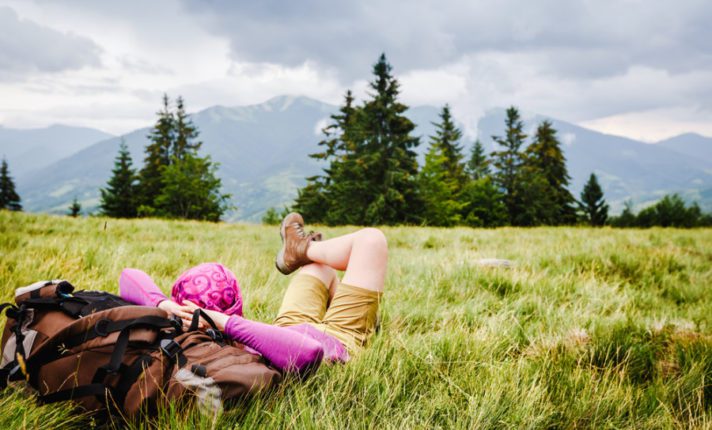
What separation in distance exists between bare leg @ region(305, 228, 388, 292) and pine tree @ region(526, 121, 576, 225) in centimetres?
4233

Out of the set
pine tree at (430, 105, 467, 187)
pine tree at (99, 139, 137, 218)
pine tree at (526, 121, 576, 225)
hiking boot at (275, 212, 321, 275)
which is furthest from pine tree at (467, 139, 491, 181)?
hiking boot at (275, 212, 321, 275)

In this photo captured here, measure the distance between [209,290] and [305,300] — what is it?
0.79 metres

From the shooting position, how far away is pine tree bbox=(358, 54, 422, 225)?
1203 inches

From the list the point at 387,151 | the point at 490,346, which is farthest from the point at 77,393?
the point at 387,151

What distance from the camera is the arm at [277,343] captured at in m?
1.94

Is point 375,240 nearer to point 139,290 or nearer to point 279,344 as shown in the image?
point 279,344

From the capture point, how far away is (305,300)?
3.00 m

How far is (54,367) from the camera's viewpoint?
5.46 ft

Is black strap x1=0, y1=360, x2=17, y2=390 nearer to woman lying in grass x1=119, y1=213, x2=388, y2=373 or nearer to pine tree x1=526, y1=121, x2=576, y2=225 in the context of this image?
woman lying in grass x1=119, y1=213, x2=388, y2=373

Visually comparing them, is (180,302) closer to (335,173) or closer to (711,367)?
(711,367)

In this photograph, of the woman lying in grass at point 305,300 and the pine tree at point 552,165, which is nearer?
the woman lying in grass at point 305,300

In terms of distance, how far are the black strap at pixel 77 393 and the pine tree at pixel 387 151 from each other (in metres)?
28.8

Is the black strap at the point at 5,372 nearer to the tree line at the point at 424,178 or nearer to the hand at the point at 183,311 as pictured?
the hand at the point at 183,311

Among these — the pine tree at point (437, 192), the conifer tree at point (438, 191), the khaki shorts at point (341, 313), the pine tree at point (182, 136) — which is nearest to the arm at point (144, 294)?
the khaki shorts at point (341, 313)
